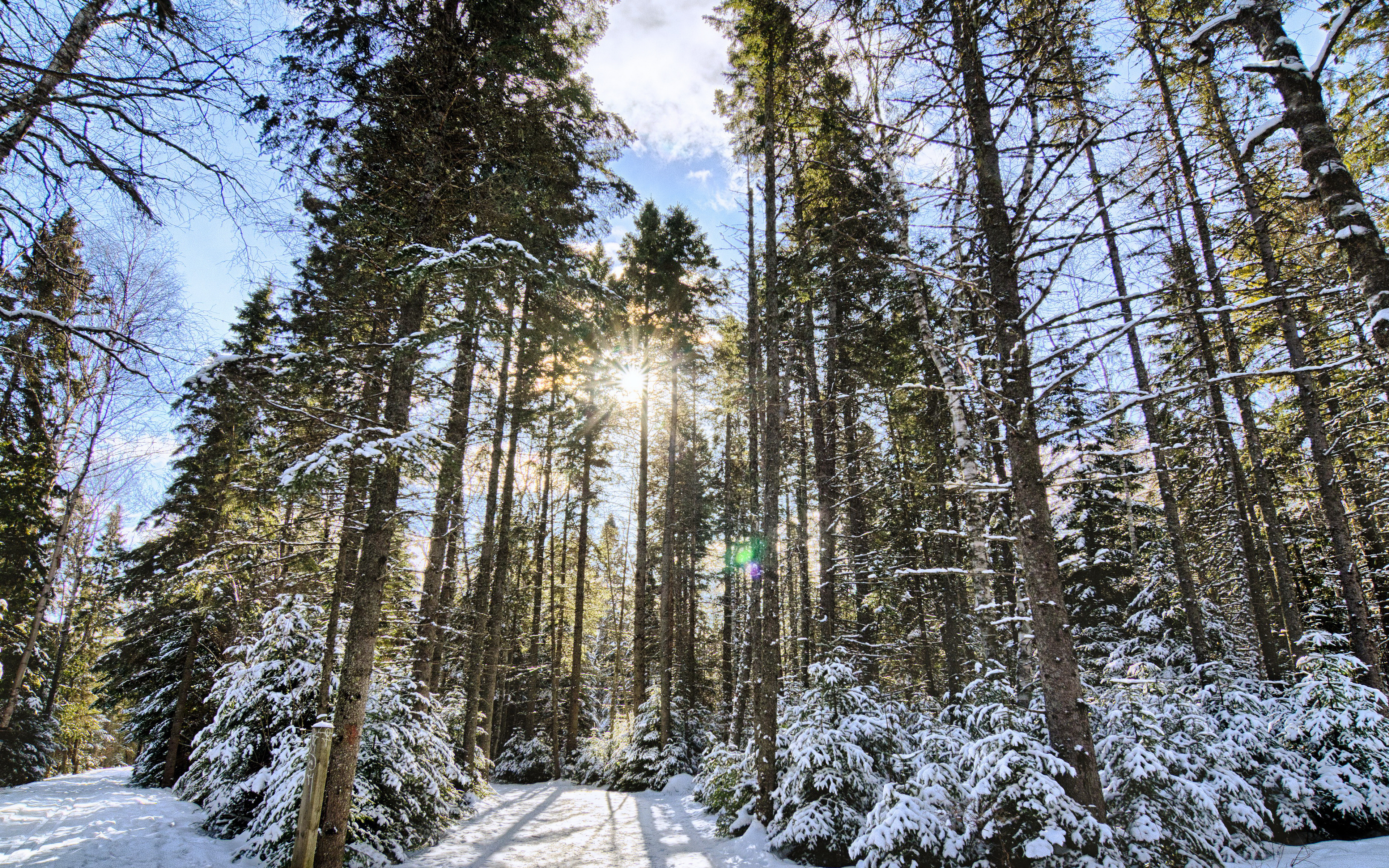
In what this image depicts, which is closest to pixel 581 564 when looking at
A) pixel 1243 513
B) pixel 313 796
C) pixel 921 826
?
pixel 313 796

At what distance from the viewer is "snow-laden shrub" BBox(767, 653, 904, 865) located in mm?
7012

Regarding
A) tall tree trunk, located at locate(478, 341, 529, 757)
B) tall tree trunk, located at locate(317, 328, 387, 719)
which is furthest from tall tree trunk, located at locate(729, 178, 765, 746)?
tall tree trunk, located at locate(317, 328, 387, 719)

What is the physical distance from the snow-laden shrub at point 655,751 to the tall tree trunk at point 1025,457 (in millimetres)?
12121

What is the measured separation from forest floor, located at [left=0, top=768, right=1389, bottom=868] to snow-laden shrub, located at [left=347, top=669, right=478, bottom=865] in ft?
1.17

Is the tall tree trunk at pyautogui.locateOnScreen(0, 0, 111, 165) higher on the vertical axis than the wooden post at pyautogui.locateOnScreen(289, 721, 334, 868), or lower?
higher

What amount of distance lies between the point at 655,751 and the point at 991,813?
41.4 feet

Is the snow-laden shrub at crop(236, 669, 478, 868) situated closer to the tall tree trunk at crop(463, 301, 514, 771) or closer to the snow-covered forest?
the snow-covered forest

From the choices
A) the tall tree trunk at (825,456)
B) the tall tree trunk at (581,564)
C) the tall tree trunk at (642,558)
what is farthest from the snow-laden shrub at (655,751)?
the tall tree trunk at (825,456)

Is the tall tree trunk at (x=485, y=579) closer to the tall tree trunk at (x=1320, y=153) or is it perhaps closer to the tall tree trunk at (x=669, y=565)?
the tall tree trunk at (x=669, y=565)

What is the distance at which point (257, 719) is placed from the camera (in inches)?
311

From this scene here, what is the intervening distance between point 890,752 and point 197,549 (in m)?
15.7

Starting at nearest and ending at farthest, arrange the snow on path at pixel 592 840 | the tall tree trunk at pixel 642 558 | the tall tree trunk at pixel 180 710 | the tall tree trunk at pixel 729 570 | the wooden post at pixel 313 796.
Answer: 1. the wooden post at pixel 313 796
2. the snow on path at pixel 592 840
3. the tall tree trunk at pixel 180 710
4. the tall tree trunk at pixel 642 558
5. the tall tree trunk at pixel 729 570

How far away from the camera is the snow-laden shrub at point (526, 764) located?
19.7 meters

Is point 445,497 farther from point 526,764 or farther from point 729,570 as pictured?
point 526,764
